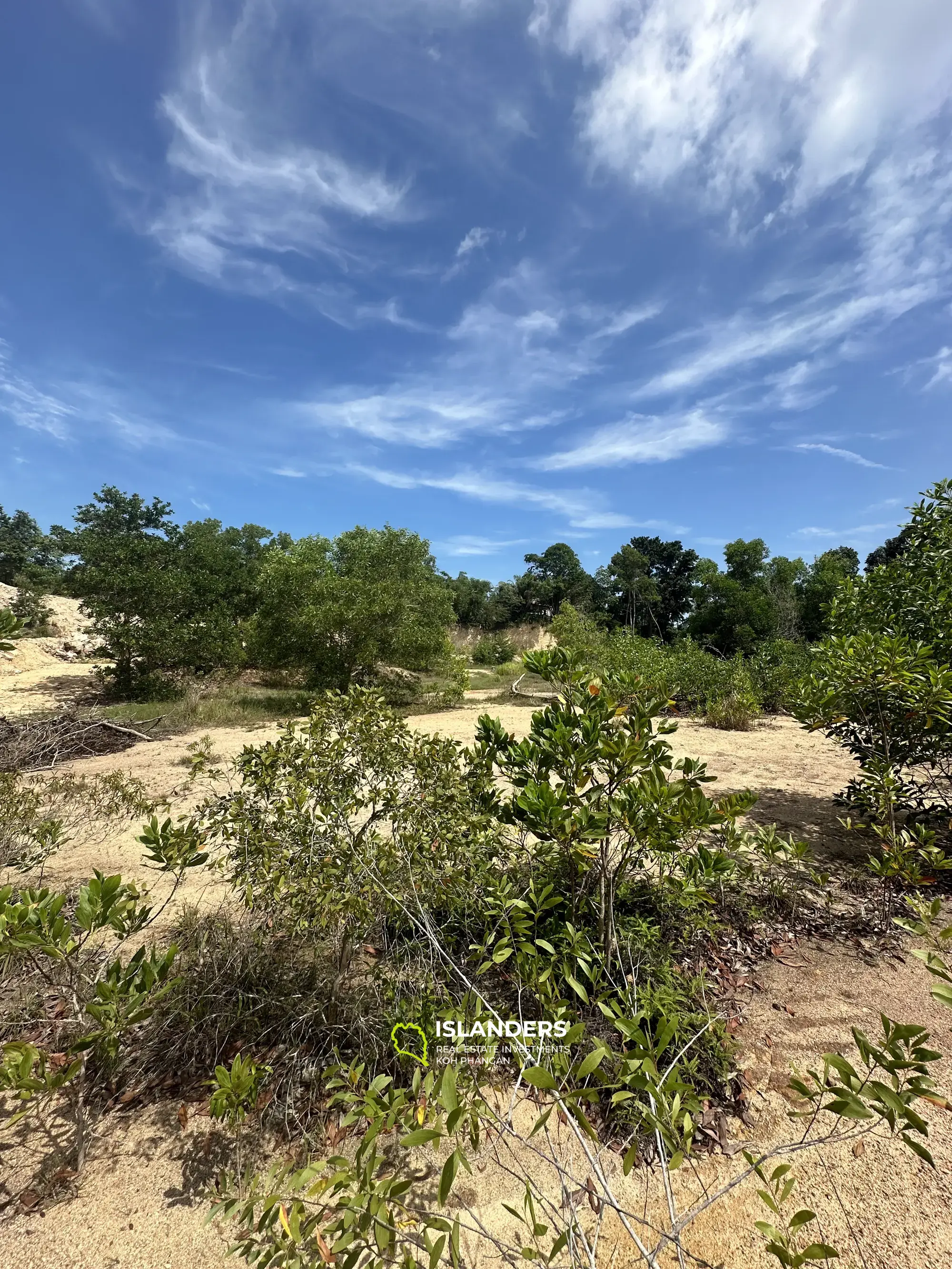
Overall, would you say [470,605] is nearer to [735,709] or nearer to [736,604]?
[736,604]

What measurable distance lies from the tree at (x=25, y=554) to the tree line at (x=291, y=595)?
6.6 inches

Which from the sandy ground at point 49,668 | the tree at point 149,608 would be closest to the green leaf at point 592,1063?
the sandy ground at point 49,668

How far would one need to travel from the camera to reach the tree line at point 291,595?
12.7 meters

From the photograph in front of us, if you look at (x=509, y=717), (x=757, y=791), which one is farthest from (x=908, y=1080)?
(x=509, y=717)

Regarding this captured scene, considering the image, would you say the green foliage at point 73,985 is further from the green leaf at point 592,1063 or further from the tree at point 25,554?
the tree at point 25,554

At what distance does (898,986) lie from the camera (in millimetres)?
2701

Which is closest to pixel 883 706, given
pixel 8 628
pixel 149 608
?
pixel 8 628

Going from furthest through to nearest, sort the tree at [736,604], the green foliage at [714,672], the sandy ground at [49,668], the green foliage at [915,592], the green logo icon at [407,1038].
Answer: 1. the tree at [736,604]
2. the sandy ground at [49,668]
3. the green foliage at [714,672]
4. the green foliage at [915,592]
5. the green logo icon at [407,1038]

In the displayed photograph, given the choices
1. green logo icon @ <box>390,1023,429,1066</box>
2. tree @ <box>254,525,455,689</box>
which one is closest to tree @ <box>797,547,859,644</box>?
tree @ <box>254,525,455,689</box>

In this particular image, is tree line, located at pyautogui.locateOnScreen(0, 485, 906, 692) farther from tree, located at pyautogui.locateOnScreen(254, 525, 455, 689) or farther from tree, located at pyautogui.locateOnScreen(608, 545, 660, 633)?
tree, located at pyautogui.locateOnScreen(608, 545, 660, 633)

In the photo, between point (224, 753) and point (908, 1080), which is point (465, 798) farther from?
point (224, 753)

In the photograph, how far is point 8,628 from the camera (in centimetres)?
245

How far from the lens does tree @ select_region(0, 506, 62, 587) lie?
31969mm

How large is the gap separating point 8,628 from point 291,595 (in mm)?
10525
